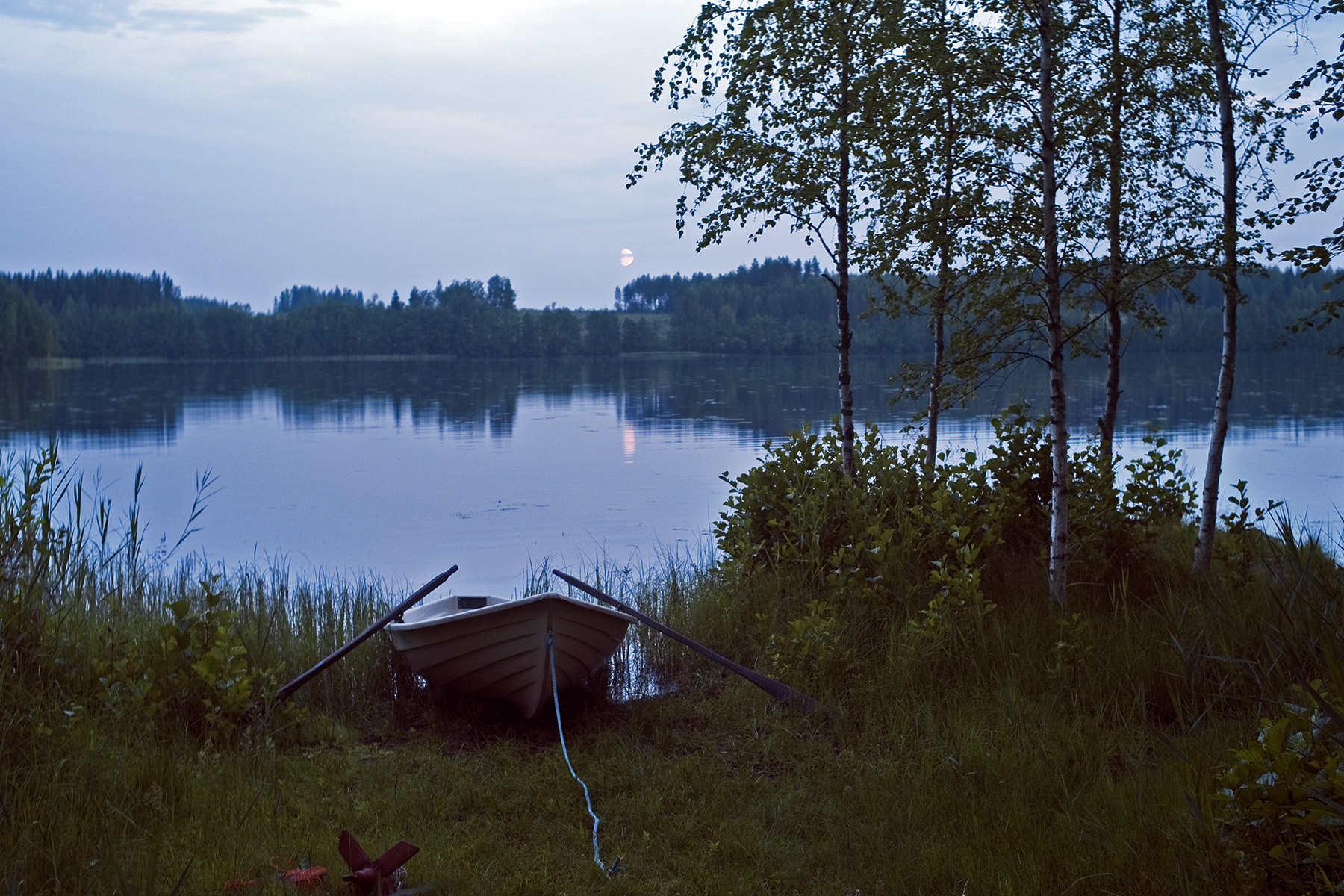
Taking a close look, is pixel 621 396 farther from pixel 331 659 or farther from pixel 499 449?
pixel 331 659

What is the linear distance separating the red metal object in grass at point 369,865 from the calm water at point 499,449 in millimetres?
6284

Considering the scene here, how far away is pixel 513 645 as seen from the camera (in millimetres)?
6465

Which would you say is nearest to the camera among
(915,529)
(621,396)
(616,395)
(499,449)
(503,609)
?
(503,609)

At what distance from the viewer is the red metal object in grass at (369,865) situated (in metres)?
3.99

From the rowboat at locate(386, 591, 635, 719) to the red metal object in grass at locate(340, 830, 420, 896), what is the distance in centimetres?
228

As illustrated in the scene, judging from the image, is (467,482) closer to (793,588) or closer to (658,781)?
(793,588)

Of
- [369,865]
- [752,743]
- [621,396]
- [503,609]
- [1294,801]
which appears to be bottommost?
[621,396]

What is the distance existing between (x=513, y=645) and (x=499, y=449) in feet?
83.2

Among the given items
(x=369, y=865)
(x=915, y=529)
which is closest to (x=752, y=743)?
(x=915, y=529)

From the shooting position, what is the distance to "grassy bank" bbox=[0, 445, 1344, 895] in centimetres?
413

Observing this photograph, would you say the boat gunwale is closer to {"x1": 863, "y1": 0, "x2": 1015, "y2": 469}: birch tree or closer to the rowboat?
the rowboat

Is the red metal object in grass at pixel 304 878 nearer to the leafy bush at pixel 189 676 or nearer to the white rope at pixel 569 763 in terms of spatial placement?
the white rope at pixel 569 763

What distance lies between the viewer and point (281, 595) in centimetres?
959

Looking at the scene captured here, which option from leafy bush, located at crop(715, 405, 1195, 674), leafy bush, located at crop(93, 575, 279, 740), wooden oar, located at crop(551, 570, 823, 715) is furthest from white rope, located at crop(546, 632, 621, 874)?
leafy bush, located at crop(93, 575, 279, 740)
